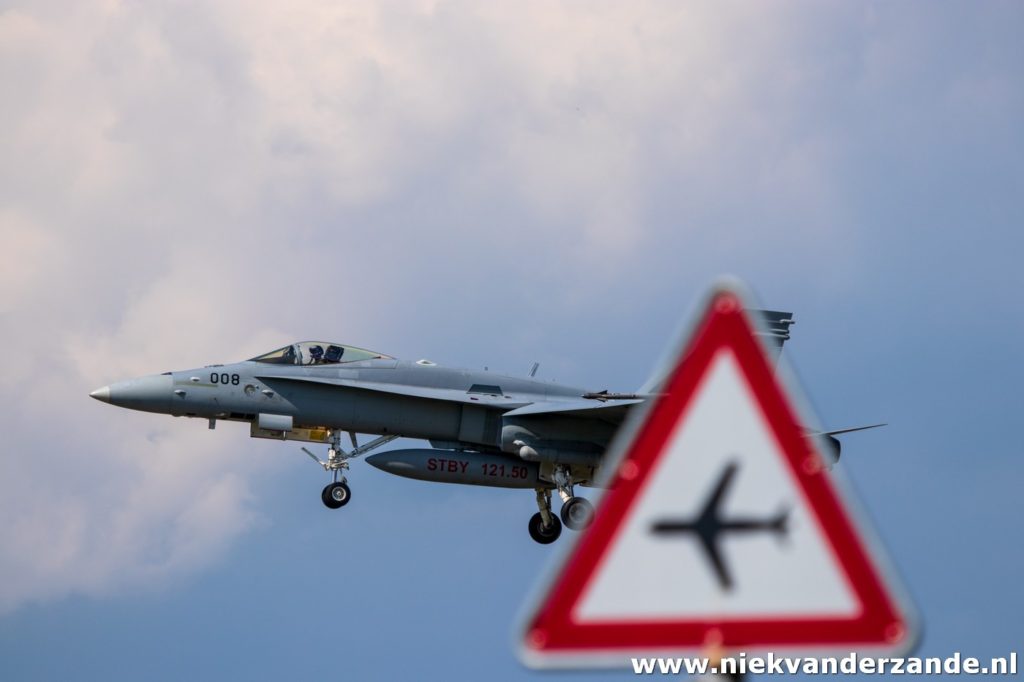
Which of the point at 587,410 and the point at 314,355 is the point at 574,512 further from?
the point at 314,355

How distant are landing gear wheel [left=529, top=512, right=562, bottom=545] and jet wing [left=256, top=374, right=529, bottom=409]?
3.15 m

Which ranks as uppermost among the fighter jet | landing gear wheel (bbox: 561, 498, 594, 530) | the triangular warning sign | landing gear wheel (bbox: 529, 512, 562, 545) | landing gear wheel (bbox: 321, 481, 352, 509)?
the triangular warning sign

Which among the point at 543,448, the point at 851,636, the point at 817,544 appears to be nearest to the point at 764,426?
the point at 817,544

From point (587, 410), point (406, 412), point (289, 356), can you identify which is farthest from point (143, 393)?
point (587, 410)

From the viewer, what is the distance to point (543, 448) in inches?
1169

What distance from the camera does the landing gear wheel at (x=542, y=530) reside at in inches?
1273

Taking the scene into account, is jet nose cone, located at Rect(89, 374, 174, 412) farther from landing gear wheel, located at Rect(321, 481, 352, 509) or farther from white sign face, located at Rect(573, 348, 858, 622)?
white sign face, located at Rect(573, 348, 858, 622)

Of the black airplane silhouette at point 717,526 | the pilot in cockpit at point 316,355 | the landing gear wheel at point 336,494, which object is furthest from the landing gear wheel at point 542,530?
the black airplane silhouette at point 717,526

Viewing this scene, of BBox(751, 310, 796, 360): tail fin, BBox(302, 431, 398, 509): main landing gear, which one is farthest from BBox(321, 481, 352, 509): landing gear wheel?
BBox(751, 310, 796, 360): tail fin

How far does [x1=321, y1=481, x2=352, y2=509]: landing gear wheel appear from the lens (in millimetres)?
30406

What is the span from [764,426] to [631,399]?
25932 millimetres

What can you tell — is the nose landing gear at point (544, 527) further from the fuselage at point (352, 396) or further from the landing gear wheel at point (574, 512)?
the fuselage at point (352, 396)

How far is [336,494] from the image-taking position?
99.9 ft

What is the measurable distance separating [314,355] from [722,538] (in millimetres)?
26512
